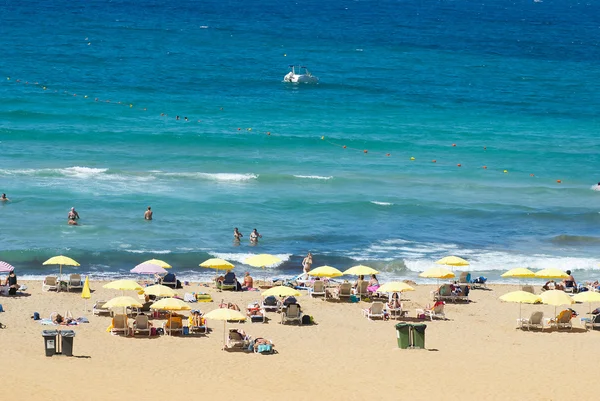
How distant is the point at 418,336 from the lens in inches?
1008

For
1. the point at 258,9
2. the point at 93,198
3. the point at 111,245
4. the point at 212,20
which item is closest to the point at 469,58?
the point at 212,20

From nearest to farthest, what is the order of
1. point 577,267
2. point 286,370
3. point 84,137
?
1. point 286,370
2. point 577,267
3. point 84,137

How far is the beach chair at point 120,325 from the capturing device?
26.1 metres

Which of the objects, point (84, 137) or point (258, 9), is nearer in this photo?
point (84, 137)

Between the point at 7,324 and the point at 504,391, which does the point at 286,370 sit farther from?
the point at 7,324

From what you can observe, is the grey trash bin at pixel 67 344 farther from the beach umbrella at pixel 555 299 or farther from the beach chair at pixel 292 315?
the beach umbrella at pixel 555 299

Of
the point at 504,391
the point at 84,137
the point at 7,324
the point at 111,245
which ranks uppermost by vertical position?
the point at 84,137

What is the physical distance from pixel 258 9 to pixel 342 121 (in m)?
61.6

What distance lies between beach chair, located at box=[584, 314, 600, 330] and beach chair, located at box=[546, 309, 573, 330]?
1.72 feet

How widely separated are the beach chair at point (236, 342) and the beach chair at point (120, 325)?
9.02 feet

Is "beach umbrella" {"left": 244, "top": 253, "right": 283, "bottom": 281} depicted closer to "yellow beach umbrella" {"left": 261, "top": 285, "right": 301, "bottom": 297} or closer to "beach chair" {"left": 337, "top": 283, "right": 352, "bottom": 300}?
"beach chair" {"left": 337, "top": 283, "right": 352, "bottom": 300}

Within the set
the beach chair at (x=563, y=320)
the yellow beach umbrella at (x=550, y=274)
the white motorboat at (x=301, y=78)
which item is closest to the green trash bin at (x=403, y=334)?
the beach chair at (x=563, y=320)

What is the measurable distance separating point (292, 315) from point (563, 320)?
723 cm

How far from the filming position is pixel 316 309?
97.2ft
